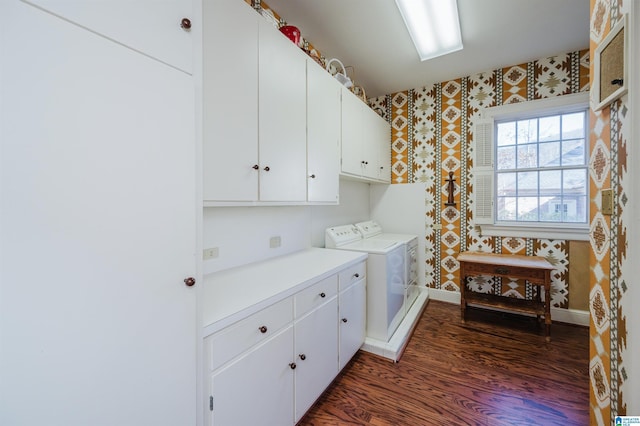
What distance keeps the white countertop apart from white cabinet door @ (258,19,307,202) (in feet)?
1.52

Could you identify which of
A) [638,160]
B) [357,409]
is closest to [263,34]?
[638,160]

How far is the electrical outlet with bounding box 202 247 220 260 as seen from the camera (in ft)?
5.05

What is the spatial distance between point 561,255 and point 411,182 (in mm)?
1743

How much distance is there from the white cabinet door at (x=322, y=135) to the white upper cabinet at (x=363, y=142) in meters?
0.16

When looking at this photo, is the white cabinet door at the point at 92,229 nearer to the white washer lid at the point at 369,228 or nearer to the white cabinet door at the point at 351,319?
the white cabinet door at the point at 351,319

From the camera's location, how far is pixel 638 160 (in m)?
0.91

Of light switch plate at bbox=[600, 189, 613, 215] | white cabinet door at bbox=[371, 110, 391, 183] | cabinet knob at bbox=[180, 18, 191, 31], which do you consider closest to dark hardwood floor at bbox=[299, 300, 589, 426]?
light switch plate at bbox=[600, 189, 613, 215]

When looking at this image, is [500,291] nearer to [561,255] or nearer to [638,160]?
[561,255]

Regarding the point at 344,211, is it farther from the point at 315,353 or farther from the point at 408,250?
the point at 315,353

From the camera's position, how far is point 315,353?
61.0 inches

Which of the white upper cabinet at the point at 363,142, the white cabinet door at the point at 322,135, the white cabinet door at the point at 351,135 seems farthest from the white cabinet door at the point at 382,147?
the white cabinet door at the point at 322,135

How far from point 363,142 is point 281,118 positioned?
1351mm

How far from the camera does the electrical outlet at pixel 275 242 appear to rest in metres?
2.04

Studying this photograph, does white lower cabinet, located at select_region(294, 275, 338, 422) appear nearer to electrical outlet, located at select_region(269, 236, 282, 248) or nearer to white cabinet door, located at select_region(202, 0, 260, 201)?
electrical outlet, located at select_region(269, 236, 282, 248)
